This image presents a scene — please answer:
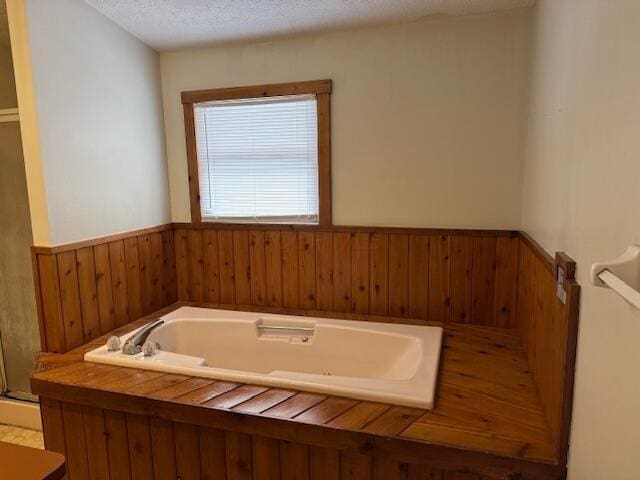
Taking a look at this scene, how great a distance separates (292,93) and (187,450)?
1984 millimetres

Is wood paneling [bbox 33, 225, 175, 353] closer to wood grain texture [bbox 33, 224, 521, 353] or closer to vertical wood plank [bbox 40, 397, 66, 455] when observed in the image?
wood grain texture [bbox 33, 224, 521, 353]

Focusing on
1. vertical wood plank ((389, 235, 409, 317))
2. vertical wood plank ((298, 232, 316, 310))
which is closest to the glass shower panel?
vertical wood plank ((298, 232, 316, 310))

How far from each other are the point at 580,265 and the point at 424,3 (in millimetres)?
1601

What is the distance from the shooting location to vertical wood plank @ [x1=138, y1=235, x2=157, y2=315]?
258 cm

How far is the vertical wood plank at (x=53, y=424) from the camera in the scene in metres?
1.81

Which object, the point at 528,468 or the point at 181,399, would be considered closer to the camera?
the point at 528,468

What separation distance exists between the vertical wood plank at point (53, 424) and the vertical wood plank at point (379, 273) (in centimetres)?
170

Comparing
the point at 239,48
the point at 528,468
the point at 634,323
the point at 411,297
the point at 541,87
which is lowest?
the point at 528,468

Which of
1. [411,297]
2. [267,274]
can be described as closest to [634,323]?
[411,297]

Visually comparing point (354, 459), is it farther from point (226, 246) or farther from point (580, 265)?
point (226, 246)

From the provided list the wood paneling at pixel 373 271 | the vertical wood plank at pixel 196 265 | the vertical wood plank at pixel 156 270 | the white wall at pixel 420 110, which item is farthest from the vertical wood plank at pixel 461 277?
the vertical wood plank at pixel 156 270

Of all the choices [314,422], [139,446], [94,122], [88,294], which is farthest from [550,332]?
[94,122]

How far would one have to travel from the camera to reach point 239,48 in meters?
2.56

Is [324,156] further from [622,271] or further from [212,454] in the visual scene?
[622,271]
